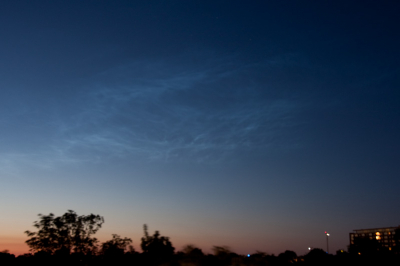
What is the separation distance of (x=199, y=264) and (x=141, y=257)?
9.37m

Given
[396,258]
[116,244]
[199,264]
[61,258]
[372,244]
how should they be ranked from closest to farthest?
[199,264] < [396,258] < [61,258] < [116,244] < [372,244]

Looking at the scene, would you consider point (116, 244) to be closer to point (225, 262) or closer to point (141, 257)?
point (141, 257)

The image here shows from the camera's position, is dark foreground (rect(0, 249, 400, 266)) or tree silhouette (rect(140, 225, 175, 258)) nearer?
dark foreground (rect(0, 249, 400, 266))

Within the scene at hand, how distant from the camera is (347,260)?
2364 cm

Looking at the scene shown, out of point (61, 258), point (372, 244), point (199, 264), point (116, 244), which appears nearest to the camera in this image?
point (199, 264)

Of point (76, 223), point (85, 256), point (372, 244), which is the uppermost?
point (76, 223)

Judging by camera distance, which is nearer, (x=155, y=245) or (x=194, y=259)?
(x=194, y=259)

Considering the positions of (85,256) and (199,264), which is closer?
(199,264)

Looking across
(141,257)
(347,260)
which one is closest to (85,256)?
(141,257)

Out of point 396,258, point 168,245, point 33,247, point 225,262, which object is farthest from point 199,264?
point 33,247

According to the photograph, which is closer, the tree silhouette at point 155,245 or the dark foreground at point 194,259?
the dark foreground at point 194,259

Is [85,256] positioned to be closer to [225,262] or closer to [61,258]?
[61,258]

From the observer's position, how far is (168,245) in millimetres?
26281

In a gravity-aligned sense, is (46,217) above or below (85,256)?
above
